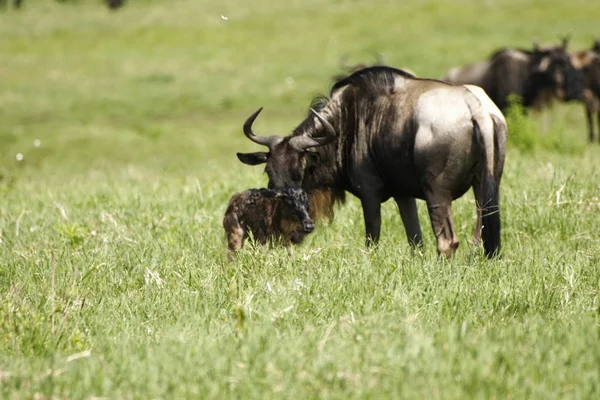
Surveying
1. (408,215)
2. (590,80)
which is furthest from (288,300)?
(590,80)

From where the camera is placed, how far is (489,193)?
19.1 ft

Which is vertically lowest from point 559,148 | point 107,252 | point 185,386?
point 559,148

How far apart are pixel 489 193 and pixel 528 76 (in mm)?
14164

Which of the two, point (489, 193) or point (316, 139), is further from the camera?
point (316, 139)

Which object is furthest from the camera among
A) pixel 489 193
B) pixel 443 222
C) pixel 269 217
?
pixel 269 217

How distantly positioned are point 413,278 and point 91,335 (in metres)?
1.91

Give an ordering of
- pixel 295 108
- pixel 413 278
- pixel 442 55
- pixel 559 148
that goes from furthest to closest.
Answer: pixel 442 55 < pixel 295 108 < pixel 559 148 < pixel 413 278

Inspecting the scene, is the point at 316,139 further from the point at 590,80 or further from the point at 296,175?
the point at 590,80

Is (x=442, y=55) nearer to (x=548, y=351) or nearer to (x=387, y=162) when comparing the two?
(x=387, y=162)

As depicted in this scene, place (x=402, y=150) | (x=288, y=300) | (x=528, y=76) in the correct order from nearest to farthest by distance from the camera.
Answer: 1. (x=288, y=300)
2. (x=402, y=150)
3. (x=528, y=76)

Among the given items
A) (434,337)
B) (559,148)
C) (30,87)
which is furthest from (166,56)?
(434,337)

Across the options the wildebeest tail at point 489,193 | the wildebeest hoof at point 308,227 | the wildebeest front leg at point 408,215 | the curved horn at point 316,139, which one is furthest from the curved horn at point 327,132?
the wildebeest tail at point 489,193

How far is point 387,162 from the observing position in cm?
638

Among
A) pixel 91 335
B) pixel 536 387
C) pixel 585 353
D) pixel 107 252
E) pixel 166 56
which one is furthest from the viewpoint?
pixel 166 56
